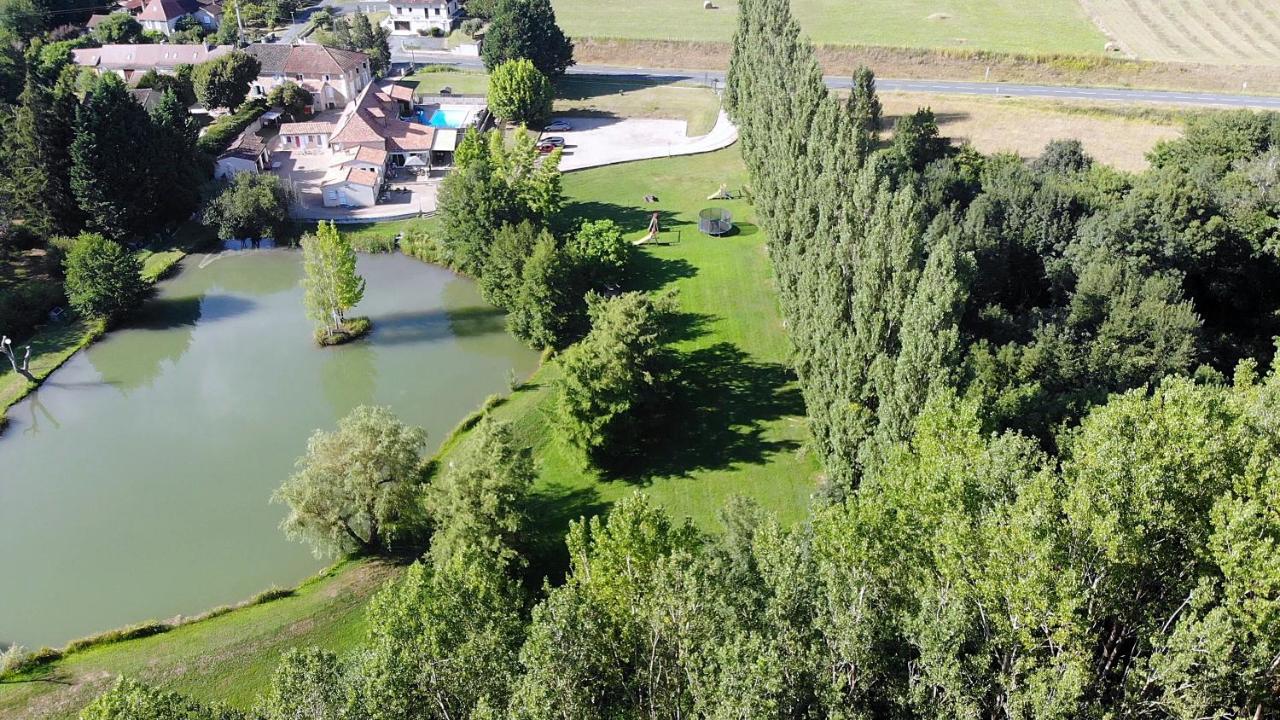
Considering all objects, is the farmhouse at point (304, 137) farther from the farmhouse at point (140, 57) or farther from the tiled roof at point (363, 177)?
the farmhouse at point (140, 57)

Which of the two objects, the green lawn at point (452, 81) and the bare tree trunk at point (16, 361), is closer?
the bare tree trunk at point (16, 361)

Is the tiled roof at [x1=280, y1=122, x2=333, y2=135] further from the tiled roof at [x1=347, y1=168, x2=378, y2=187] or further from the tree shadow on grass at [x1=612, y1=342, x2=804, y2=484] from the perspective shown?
the tree shadow on grass at [x1=612, y1=342, x2=804, y2=484]

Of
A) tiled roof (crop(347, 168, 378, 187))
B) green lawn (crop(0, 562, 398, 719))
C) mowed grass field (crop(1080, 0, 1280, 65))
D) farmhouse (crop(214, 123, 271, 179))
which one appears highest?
mowed grass field (crop(1080, 0, 1280, 65))

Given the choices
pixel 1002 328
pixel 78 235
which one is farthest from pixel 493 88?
pixel 1002 328

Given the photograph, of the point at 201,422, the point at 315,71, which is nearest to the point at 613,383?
the point at 201,422

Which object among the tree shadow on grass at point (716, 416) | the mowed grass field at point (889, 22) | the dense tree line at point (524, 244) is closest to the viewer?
the tree shadow on grass at point (716, 416)

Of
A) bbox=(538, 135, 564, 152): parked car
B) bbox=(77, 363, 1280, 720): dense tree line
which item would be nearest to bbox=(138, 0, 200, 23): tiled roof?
bbox=(538, 135, 564, 152): parked car

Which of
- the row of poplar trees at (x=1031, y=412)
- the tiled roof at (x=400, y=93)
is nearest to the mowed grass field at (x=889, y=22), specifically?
the tiled roof at (x=400, y=93)
